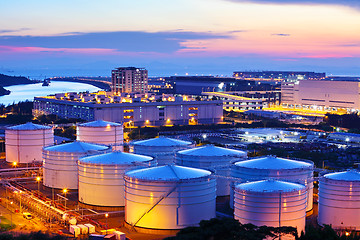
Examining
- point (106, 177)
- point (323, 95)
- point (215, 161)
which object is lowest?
point (106, 177)

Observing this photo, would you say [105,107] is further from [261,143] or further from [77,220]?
[77,220]

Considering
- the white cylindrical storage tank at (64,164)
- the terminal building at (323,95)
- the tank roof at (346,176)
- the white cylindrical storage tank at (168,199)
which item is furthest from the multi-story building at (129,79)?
the white cylindrical storage tank at (168,199)

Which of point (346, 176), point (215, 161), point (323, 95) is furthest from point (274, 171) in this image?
point (323, 95)

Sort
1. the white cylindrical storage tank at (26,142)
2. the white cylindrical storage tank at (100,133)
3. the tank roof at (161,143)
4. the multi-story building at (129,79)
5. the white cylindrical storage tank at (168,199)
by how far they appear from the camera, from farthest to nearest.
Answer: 1. the multi-story building at (129,79)
2. the white cylindrical storage tank at (26,142)
3. the white cylindrical storage tank at (100,133)
4. the tank roof at (161,143)
5. the white cylindrical storage tank at (168,199)

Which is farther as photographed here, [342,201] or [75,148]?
[75,148]

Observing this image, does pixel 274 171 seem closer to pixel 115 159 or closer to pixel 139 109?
pixel 115 159

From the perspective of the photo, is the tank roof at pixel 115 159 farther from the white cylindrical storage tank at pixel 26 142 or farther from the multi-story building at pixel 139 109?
the multi-story building at pixel 139 109

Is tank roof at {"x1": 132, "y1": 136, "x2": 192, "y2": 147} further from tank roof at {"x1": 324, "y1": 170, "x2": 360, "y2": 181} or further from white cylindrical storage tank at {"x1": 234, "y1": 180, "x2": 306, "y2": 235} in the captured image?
white cylindrical storage tank at {"x1": 234, "y1": 180, "x2": 306, "y2": 235}
